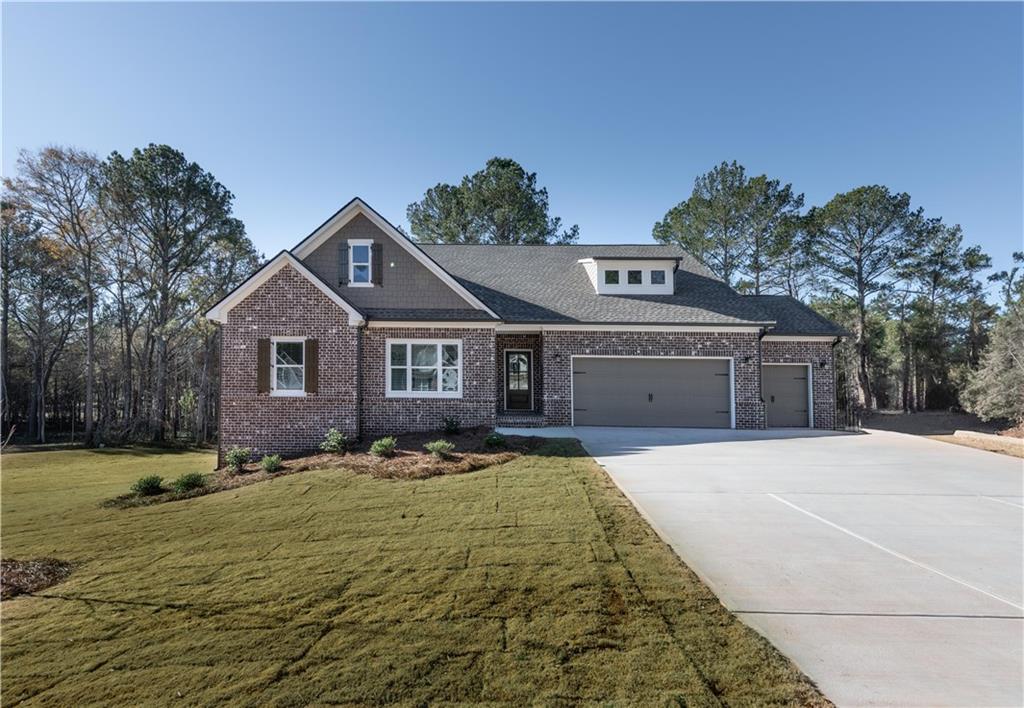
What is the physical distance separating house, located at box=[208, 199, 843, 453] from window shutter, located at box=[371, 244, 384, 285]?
1.2 inches

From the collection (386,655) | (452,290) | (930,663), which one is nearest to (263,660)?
(386,655)

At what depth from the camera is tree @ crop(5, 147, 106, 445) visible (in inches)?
854

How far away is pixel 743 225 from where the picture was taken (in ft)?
94.6

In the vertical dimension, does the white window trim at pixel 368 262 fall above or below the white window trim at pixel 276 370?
above

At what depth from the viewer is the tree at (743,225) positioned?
2823 cm

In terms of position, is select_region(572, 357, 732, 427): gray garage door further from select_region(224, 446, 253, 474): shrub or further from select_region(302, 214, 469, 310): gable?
select_region(224, 446, 253, 474): shrub

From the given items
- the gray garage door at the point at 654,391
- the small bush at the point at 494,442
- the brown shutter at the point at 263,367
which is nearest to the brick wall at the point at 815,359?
the gray garage door at the point at 654,391

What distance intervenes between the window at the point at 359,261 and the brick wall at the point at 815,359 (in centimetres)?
1301

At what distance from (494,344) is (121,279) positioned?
22625mm

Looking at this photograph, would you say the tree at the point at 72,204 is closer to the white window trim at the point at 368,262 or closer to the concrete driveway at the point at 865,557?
the white window trim at the point at 368,262

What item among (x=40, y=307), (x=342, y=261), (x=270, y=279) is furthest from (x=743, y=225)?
(x=40, y=307)

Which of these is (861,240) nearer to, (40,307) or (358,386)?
(358,386)

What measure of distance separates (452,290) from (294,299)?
13.8ft

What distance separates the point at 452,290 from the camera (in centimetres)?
1397
